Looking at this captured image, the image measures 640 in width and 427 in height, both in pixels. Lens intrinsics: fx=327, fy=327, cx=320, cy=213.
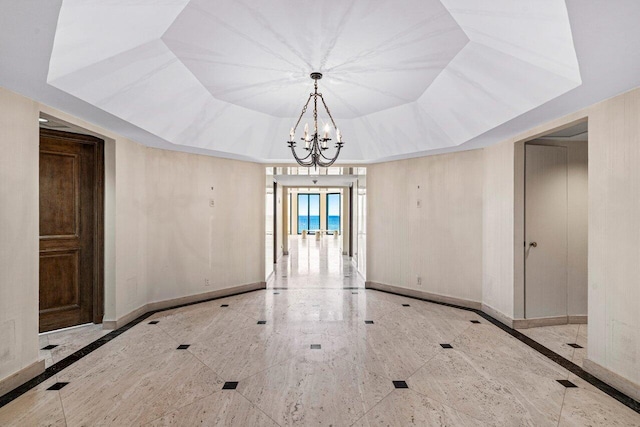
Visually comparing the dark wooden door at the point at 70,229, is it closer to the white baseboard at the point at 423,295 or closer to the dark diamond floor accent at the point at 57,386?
the dark diamond floor accent at the point at 57,386

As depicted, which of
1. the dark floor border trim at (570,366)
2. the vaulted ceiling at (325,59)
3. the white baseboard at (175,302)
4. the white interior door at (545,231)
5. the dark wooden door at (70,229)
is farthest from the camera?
the white interior door at (545,231)

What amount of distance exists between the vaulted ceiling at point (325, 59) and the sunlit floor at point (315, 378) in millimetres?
2778

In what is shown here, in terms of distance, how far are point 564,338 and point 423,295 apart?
2.28m

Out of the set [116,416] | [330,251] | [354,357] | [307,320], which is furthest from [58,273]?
[330,251]

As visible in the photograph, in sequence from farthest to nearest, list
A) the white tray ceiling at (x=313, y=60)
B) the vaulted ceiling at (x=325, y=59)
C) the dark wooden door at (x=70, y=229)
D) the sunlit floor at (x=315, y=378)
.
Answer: the dark wooden door at (x=70, y=229)
the sunlit floor at (x=315, y=378)
the white tray ceiling at (x=313, y=60)
the vaulted ceiling at (x=325, y=59)

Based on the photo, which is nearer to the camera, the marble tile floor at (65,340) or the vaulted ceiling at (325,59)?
the vaulted ceiling at (325,59)

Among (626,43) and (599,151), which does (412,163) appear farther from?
(626,43)

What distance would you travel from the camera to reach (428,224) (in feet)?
20.3

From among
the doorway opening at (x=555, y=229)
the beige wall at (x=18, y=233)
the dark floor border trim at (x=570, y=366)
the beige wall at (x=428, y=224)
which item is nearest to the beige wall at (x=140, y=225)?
the beige wall at (x=18, y=233)

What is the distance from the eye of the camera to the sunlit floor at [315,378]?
265 cm

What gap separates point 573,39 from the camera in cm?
226

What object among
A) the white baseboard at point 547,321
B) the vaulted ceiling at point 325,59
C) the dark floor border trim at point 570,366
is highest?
the vaulted ceiling at point 325,59

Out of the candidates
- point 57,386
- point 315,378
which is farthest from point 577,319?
point 57,386

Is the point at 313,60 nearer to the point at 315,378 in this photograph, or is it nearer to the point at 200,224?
the point at 315,378
